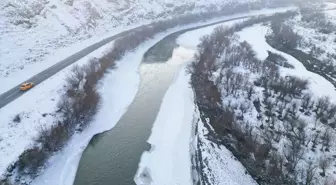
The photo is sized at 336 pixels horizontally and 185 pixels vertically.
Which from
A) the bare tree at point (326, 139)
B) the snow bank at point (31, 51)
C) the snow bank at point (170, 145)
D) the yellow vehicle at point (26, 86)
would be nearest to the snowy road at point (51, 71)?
the yellow vehicle at point (26, 86)

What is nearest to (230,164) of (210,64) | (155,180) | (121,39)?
(155,180)

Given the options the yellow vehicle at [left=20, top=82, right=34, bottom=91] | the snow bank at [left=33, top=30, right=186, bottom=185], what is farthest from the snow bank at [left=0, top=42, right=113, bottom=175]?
the snow bank at [left=33, top=30, right=186, bottom=185]

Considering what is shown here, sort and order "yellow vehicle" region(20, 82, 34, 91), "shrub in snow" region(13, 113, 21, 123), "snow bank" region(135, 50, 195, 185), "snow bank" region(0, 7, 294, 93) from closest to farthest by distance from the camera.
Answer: "snow bank" region(135, 50, 195, 185), "shrub in snow" region(13, 113, 21, 123), "yellow vehicle" region(20, 82, 34, 91), "snow bank" region(0, 7, 294, 93)

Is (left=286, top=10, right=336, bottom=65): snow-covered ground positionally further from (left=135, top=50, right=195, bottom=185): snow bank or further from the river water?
the river water

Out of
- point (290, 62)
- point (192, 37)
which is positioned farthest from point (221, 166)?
point (192, 37)

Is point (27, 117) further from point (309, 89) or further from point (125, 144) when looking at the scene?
point (309, 89)
